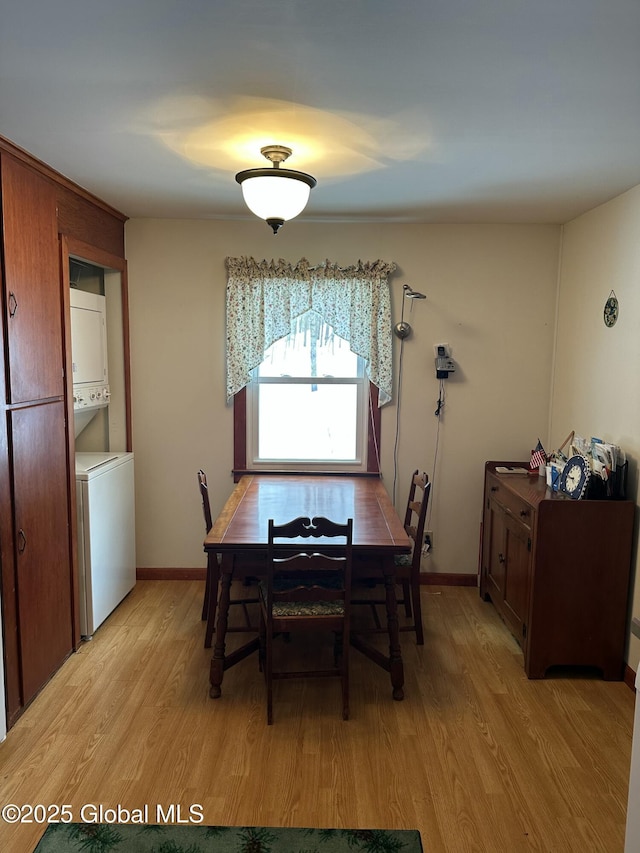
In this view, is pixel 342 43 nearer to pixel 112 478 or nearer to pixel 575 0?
pixel 575 0

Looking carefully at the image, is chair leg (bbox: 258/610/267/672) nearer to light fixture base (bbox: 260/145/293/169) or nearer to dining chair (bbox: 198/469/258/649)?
dining chair (bbox: 198/469/258/649)

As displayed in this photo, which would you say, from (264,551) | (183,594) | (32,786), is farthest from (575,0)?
(183,594)

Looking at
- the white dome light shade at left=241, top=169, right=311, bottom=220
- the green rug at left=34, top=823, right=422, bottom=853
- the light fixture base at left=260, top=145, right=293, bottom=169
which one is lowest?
the green rug at left=34, top=823, right=422, bottom=853

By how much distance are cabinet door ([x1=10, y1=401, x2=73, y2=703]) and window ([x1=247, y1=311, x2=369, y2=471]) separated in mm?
1456

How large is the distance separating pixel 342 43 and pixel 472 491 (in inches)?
123

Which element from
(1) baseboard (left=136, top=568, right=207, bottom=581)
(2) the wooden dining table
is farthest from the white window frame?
(1) baseboard (left=136, top=568, right=207, bottom=581)

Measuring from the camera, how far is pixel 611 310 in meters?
3.29

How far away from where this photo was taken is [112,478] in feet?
12.1

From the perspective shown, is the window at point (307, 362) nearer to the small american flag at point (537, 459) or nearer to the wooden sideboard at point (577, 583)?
the small american flag at point (537, 459)

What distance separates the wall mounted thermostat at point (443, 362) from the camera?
407 cm

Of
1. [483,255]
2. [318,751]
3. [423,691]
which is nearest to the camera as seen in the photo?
[318,751]

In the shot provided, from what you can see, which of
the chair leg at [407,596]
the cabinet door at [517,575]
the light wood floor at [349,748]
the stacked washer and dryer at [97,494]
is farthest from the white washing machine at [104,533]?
the cabinet door at [517,575]

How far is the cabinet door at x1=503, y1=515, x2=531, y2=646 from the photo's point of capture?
10.4 ft

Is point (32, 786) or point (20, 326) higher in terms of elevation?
point (20, 326)
